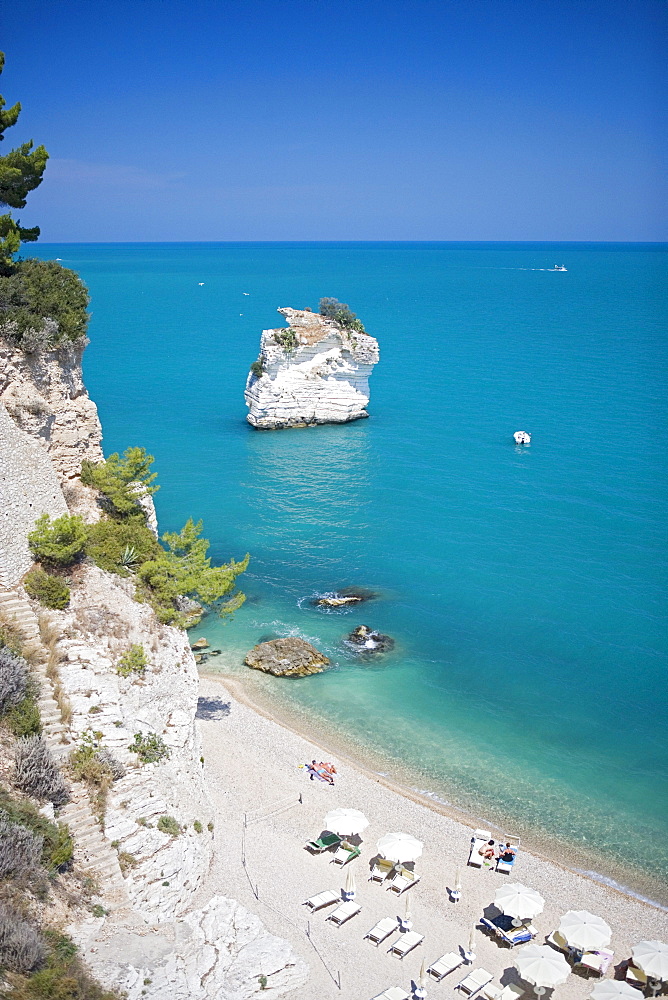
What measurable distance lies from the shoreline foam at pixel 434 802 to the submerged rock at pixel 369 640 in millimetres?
4892

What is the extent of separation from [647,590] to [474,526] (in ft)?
35.1

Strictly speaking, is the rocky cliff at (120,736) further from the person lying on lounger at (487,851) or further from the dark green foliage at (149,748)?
the person lying on lounger at (487,851)

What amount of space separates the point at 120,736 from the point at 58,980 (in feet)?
20.4

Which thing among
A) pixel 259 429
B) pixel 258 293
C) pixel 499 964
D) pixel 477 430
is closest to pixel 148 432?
pixel 259 429

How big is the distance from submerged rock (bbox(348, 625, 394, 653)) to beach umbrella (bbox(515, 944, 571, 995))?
48.9 feet

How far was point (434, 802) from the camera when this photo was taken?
23.8m

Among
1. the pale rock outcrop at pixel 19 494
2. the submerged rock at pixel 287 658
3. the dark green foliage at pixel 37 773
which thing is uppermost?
the pale rock outcrop at pixel 19 494

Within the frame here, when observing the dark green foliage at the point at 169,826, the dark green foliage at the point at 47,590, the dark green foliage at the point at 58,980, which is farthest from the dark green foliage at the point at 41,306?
the dark green foliage at the point at 58,980

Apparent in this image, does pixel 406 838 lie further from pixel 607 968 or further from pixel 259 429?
pixel 259 429

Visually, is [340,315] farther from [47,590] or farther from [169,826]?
[169,826]

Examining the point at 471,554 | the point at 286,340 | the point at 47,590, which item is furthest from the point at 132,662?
the point at 286,340

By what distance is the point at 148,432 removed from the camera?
60375 mm

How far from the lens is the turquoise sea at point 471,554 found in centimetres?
2533

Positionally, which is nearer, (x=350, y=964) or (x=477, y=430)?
(x=350, y=964)
